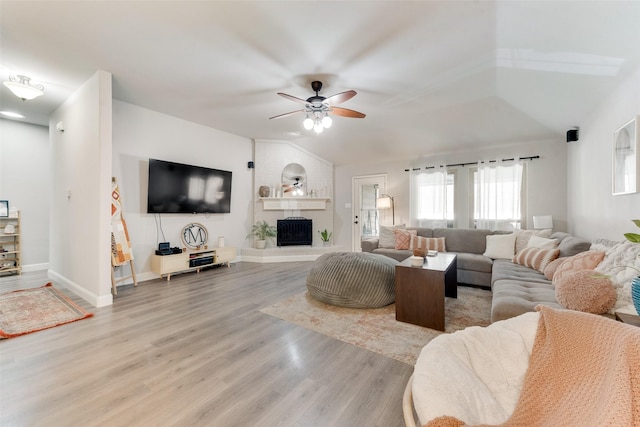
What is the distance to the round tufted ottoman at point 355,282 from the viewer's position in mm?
2875

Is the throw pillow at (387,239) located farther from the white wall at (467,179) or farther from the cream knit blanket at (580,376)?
the cream knit blanket at (580,376)

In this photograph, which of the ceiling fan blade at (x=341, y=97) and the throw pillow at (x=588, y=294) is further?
the ceiling fan blade at (x=341, y=97)

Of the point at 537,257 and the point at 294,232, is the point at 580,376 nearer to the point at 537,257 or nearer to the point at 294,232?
the point at 537,257

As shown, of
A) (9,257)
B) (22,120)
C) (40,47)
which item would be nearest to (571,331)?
(40,47)

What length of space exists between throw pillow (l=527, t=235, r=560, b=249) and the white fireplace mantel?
3.97 m

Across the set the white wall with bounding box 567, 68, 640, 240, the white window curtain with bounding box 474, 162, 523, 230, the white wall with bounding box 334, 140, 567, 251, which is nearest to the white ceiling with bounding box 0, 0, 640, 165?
the white wall with bounding box 567, 68, 640, 240

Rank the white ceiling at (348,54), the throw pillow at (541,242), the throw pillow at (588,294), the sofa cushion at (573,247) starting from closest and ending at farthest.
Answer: the throw pillow at (588,294) < the white ceiling at (348,54) < the sofa cushion at (573,247) < the throw pillow at (541,242)

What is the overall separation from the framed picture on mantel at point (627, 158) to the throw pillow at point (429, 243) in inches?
84.5

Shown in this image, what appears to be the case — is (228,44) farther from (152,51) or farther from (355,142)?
(355,142)

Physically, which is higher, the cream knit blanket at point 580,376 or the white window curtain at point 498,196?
the white window curtain at point 498,196

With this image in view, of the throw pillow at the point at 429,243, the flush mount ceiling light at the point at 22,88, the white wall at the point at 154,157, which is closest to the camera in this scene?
the flush mount ceiling light at the point at 22,88

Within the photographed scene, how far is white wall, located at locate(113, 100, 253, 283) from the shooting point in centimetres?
392

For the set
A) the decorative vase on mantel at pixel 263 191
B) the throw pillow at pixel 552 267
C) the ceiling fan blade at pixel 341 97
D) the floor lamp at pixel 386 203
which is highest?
the ceiling fan blade at pixel 341 97

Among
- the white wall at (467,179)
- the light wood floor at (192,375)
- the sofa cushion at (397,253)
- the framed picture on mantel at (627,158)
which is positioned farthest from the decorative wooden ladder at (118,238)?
the framed picture on mantel at (627,158)
